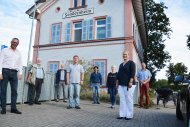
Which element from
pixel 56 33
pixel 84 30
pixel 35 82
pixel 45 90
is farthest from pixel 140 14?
pixel 35 82

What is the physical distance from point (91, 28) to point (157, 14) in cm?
2040

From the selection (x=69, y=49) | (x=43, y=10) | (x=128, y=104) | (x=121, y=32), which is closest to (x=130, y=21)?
(x=121, y=32)

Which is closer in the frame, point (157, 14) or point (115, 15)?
point (115, 15)

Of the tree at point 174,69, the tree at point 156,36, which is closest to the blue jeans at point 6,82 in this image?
the tree at point 156,36

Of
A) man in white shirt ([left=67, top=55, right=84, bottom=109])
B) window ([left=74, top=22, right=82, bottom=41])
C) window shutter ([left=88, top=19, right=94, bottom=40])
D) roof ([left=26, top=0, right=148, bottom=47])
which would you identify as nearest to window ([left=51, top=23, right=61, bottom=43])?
window ([left=74, top=22, right=82, bottom=41])

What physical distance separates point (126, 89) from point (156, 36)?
31.0 meters

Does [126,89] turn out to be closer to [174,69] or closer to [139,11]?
[139,11]

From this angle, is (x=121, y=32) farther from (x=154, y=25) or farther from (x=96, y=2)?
(x=154, y=25)

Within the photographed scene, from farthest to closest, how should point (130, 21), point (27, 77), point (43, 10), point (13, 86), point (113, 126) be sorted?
point (43, 10) → point (130, 21) → point (27, 77) → point (13, 86) → point (113, 126)

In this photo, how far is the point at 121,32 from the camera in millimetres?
19188

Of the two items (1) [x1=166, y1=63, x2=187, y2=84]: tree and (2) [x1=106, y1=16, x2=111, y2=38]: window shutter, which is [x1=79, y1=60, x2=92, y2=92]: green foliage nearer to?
(2) [x1=106, y1=16, x2=111, y2=38]: window shutter

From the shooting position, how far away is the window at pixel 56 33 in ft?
73.4

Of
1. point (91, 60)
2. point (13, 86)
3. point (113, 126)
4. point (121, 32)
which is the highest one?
point (121, 32)

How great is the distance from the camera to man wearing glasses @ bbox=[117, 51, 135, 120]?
7.33 m
